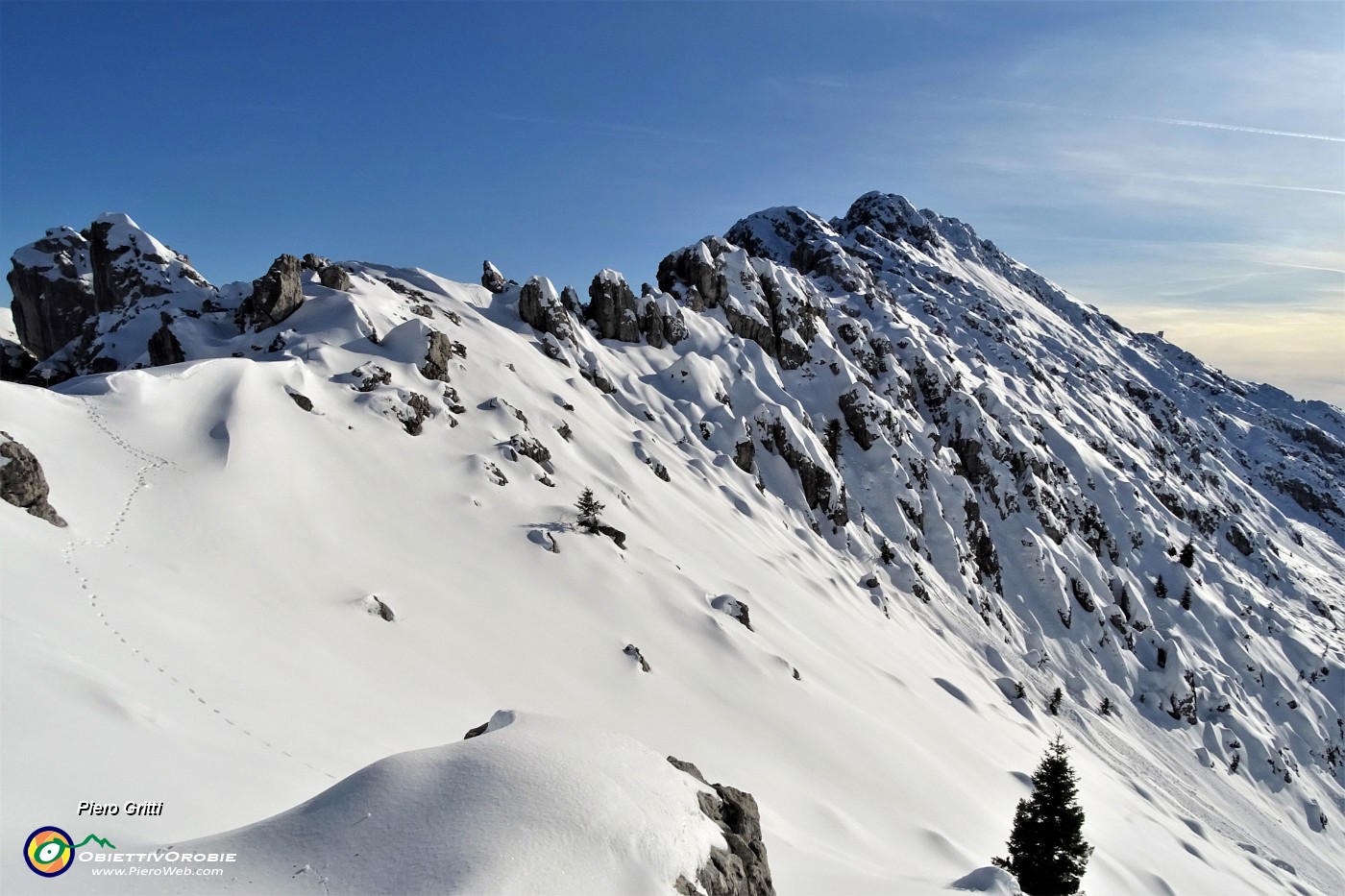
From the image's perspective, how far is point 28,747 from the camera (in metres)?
10.7

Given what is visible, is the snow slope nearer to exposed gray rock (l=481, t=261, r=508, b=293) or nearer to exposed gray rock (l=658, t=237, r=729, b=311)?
exposed gray rock (l=481, t=261, r=508, b=293)

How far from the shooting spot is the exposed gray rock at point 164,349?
48875 millimetres

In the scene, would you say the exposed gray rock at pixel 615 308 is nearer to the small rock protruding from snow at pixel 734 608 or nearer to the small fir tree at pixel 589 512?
the small fir tree at pixel 589 512

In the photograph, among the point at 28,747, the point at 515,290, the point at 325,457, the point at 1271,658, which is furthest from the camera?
the point at 1271,658

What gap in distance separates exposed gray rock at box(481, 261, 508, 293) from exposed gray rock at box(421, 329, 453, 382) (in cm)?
3135

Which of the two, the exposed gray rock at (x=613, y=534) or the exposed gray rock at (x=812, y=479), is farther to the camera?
the exposed gray rock at (x=812, y=479)

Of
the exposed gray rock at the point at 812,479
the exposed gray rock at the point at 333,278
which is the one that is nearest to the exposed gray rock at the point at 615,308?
the exposed gray rock at the point at 812,479

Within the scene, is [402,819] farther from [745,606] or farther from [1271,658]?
[1271,658]

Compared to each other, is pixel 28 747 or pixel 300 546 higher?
pixel 28 747

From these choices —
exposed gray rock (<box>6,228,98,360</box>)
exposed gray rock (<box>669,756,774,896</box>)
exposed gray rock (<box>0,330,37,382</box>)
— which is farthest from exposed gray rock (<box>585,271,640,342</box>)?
exposed gray rock (<box>669,756,774,896</box>)

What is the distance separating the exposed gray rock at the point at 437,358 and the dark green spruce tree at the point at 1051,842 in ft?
142

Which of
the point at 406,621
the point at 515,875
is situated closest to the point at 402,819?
the point at 515,875

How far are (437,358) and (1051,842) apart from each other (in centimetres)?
4536

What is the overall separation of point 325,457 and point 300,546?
8.70 meters
